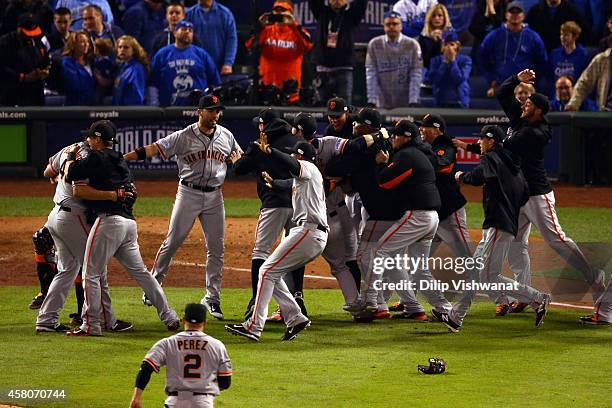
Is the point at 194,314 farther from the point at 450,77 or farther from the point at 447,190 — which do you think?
the point at 450,77

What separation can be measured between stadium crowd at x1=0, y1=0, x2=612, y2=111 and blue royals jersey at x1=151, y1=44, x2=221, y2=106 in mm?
15

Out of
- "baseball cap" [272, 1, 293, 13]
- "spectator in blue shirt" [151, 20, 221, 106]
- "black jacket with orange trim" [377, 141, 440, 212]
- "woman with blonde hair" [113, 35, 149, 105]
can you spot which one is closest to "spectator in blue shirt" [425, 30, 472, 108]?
"baseball cap" [272, 1, 293, 13]

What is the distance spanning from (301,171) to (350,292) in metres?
1.69

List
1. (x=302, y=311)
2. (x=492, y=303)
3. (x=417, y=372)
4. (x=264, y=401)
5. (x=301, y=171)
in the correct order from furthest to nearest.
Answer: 1. (x=492, y=303)
2. (x=302, y=311)
3. (x=301, y=171)
4. (x=417, y=372)
5. (x=264, y=401)

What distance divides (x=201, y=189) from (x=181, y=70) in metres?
7.45

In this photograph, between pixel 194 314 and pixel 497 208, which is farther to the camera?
pixel 497 208

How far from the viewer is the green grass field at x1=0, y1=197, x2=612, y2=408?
869cm

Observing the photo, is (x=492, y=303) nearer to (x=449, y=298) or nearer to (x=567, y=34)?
(x=449, y=298)

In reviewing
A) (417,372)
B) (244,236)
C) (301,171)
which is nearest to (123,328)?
(301,171)

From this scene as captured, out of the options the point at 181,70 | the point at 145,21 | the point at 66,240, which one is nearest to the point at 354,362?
the point at 66,240

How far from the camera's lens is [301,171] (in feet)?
34.2

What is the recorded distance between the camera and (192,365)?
6.98 m

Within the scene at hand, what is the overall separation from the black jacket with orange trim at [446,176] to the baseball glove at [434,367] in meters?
2.39

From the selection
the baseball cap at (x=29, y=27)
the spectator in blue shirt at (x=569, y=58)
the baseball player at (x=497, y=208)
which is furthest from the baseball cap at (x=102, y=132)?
the spectator in blue shirt at (x=569, y=58)
